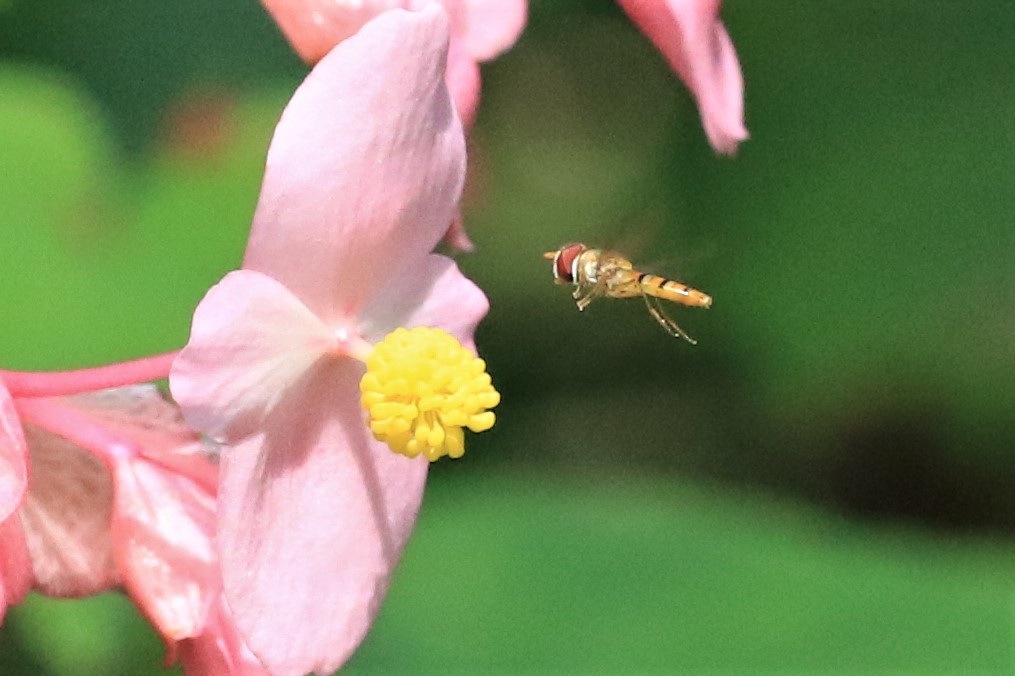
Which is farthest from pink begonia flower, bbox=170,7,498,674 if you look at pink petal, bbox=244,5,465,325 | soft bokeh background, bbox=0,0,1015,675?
soft bokeh background, bbox=0,0,1015,675

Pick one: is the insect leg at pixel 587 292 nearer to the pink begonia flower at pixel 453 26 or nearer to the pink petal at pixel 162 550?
the pink begonia flower at pixel 453 26

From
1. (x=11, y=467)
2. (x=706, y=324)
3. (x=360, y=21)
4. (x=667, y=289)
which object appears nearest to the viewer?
(x=11, y=467)

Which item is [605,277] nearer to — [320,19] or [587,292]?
[587,292]

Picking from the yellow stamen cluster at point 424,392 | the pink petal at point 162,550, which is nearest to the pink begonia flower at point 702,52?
the yellow stamen cluster at point 424,392

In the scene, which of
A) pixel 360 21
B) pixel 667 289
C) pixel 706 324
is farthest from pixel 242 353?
pixel 706 324

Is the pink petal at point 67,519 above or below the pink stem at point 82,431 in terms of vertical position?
below

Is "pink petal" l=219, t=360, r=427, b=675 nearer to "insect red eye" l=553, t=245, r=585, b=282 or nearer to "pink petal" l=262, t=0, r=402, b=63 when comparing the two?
"pink petal" l=262, t=0, r=402, b=63

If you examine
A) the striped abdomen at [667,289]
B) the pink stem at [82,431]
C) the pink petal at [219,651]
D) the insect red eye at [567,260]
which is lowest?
the pink petal at [219,651]

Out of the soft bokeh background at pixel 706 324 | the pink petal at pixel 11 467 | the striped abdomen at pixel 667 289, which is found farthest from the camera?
the soft bokeh background at pixel 706 324
